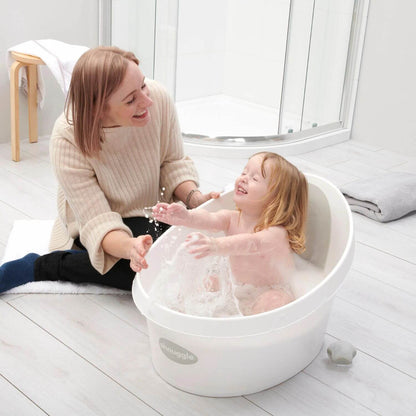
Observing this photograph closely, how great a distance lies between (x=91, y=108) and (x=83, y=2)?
1.65 metres

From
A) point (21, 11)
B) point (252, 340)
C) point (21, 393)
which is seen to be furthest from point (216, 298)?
point (21, 11)

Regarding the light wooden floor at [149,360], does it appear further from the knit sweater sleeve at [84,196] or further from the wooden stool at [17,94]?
the wooden stool at [17,94]

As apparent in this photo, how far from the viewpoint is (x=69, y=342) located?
5.15 feet

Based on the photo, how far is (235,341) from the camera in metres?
1.28

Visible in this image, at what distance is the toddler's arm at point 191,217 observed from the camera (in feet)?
4.72

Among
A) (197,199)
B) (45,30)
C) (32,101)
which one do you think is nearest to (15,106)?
(32,101)

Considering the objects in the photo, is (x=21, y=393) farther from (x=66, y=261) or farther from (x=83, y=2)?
(x=83, y=2)

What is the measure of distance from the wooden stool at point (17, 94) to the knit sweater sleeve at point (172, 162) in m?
0.98

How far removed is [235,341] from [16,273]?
77cm

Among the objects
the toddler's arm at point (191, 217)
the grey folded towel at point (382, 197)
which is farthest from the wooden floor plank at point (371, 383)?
the grey folded towel at point (382, 197)

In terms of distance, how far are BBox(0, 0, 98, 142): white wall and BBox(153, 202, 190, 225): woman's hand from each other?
5.46ft

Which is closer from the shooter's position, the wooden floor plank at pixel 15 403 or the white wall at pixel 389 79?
the wooden floor plank at pixel 15 403

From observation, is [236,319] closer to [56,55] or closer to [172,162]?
[172,162]

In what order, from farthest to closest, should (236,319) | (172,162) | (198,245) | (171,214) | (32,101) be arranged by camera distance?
(32,101)
(172,162)
(171,214)
(198,245)
(236,319)
